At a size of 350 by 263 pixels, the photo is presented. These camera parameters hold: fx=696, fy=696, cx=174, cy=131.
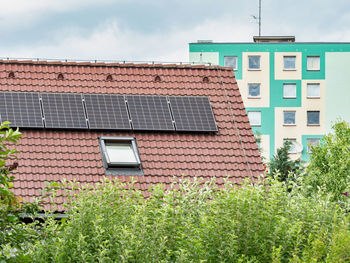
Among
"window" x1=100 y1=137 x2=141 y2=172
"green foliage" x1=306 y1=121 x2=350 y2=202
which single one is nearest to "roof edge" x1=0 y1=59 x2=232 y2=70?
"window" x1=100 y1=137 x2=141 y2=172

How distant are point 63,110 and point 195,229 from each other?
9546 millimetres

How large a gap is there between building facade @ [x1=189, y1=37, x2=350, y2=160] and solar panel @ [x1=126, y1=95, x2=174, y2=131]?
132 ft

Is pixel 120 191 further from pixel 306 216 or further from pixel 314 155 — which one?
pixel 314 155

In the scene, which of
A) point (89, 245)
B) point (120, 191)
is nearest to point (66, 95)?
point (120, 191)

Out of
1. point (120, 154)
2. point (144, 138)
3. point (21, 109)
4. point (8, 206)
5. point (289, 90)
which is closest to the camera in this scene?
point (8, 206)

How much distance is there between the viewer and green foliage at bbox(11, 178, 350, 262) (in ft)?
28.3

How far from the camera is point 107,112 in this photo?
17938mm

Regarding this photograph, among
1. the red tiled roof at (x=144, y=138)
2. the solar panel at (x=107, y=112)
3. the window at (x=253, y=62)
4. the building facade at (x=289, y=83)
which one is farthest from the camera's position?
the window at (x=253, y=62)

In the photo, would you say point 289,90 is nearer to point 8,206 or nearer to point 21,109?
point 21,109

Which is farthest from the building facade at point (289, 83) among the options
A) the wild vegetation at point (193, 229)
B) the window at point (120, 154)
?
the wild vegetation at point (193, 229)

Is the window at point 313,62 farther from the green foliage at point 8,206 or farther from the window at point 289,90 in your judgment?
the green foliage at point 8,206

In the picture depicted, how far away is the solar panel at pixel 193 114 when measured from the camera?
18.2 m

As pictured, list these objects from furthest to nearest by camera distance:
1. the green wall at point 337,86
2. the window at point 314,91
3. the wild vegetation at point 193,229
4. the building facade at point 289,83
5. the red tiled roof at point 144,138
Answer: the window at point 314,91 → the building facade at point 289,83 → the green wall at point 337,86 → the red tiled roof at point 144,138 → the wild vegetation at point 193,229

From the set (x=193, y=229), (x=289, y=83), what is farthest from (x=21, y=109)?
(x=289, y=83)
